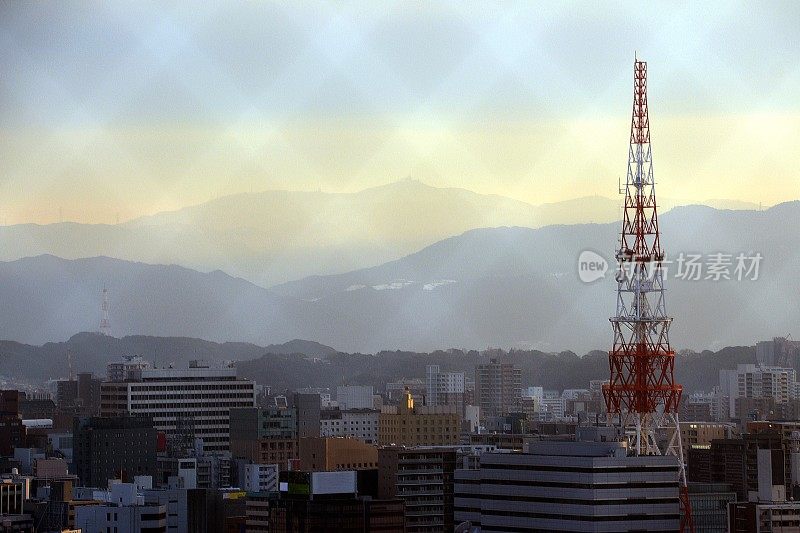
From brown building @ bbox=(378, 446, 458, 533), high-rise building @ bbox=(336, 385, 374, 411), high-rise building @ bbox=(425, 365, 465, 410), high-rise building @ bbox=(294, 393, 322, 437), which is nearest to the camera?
brown building @ bbox=(378, 446, 458, 533)

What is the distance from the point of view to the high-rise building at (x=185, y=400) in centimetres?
5688

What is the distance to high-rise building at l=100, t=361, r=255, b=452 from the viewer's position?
56875 millimetres

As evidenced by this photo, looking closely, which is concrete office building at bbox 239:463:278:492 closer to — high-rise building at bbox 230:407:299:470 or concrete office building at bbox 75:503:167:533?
high-rise building at bbox 230:407:299:470

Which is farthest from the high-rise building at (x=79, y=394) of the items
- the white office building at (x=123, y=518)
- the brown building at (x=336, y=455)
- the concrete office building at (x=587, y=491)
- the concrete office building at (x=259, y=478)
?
the concrete office building at (x=587, y=491)

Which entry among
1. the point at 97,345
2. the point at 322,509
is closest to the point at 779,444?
the point at 322,509

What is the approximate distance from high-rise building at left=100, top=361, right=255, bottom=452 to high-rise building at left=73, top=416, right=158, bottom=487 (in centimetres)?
653

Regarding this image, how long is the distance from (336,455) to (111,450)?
20.9 ft

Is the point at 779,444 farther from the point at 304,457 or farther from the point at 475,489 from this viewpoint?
the point at 475,489

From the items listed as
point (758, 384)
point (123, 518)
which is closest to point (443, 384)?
point (758, 384)

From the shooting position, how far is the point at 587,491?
25031mm

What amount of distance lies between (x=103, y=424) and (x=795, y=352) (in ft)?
118

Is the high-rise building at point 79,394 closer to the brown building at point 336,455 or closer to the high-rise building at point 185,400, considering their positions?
the high-rise building at point 185,400

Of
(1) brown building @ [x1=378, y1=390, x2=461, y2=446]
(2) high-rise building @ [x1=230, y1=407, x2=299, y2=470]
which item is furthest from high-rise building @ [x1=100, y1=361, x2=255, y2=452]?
(1) brown building @ [x1=378, y1=390, x2=461, y2=446]

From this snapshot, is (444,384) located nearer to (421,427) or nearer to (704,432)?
(704,432)
